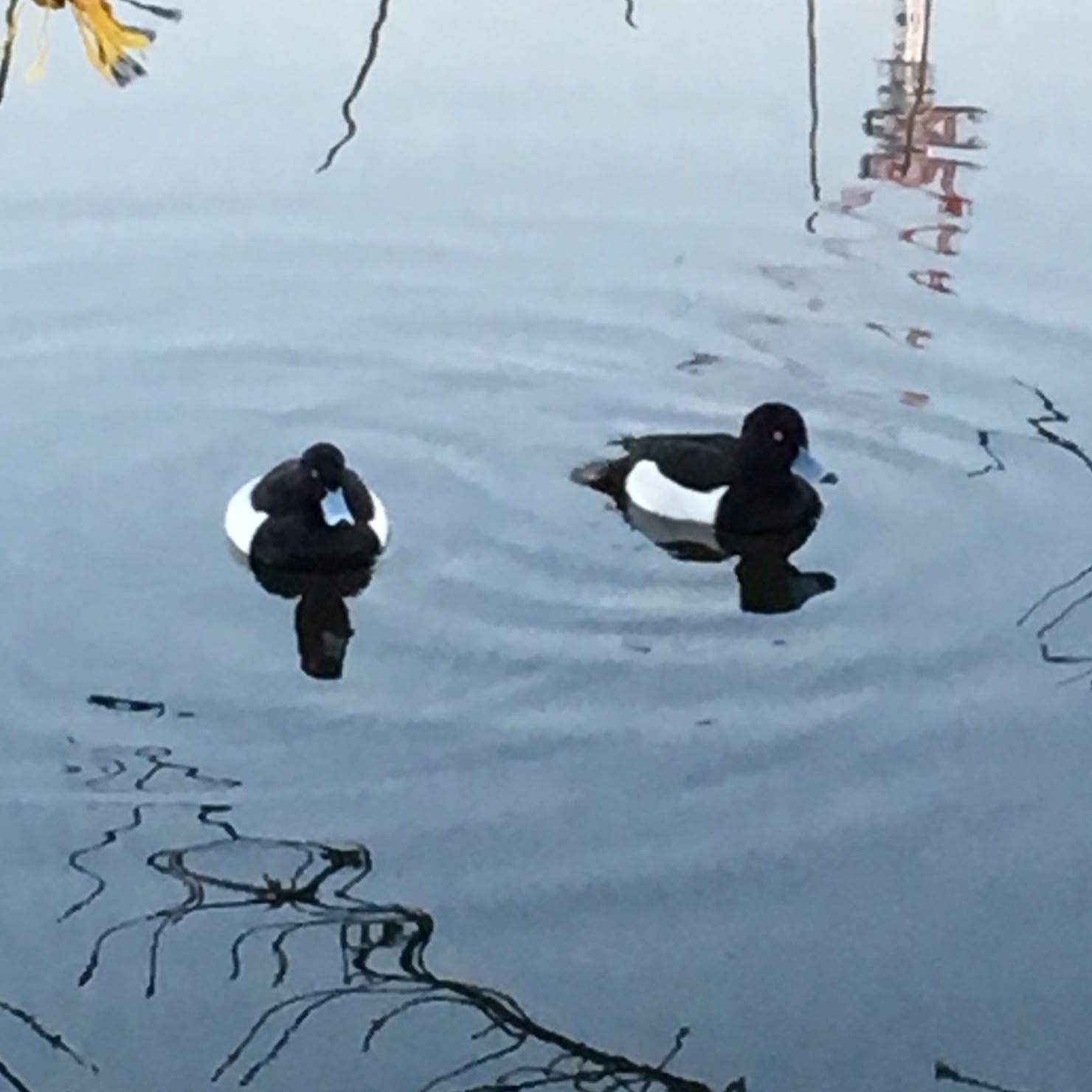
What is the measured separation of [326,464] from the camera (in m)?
7.78

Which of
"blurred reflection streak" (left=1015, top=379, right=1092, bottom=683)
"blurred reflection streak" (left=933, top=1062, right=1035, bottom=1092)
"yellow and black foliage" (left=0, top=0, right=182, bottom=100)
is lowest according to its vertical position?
"blurred reflection streak" (left=933, top=1062, right=1035, bottom=1092)

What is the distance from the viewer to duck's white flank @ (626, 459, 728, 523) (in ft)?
26.5

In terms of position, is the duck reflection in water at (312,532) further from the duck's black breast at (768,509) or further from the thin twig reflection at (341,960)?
the thin twig reflection at (341,960)

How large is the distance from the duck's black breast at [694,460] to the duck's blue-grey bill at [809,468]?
0.68 feet

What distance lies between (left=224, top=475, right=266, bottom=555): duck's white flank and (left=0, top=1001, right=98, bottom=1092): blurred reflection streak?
2.50 meters

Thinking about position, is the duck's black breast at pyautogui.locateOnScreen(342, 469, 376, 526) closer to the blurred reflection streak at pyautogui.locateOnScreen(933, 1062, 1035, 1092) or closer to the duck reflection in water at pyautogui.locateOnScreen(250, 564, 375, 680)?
the duck reflection in water at pyautogui.locateOnScreen(250, 564, 375, 680)

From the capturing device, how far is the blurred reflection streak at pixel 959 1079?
17.0 ft

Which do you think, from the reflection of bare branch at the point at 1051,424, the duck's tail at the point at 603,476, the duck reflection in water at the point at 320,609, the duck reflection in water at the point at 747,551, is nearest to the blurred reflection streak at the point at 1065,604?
the reflection of bare branch at the point at 1051,424

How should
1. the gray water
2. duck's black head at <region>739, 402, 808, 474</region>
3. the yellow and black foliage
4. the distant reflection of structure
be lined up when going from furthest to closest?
the distant reflection of structure < duck's black head at <region>739, 402, 808, 474</region> < the gray water < the yellow and black foliage

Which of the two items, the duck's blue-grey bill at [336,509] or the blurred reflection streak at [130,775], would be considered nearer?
the blurred reflection streak at [130,775]

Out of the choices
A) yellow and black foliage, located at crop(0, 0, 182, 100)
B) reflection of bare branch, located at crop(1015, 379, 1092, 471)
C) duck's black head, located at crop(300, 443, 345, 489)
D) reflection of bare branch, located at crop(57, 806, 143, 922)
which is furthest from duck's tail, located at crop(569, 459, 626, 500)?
yellow and black foliage, located at crop(0, 0, 182, 100)

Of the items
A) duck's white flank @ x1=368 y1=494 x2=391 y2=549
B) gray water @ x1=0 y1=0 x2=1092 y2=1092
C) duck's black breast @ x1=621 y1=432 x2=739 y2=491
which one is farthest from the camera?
duck's black breast @ x1=621 y1=432 x2=739 y2=491

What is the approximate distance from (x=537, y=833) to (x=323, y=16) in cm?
632

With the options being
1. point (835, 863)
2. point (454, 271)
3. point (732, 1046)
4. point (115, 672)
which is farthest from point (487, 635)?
point (454, 271)
